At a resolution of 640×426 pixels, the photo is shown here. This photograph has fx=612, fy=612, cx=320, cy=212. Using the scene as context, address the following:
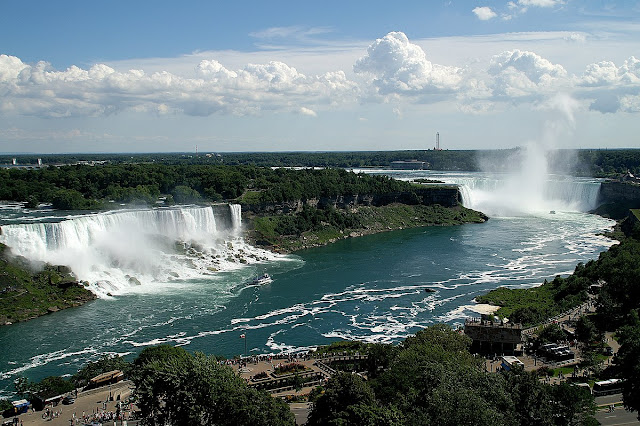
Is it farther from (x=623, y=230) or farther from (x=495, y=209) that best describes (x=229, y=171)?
(x=623, y=230)

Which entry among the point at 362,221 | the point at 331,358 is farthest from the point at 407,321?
the point at 362,221

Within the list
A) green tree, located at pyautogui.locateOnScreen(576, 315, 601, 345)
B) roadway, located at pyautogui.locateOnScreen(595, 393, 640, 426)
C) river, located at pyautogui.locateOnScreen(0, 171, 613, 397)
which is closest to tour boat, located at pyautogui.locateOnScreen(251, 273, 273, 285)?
river, located at pyautogui.locateOnScreen(0, 171, 613, 397)

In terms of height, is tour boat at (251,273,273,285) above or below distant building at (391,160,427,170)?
below

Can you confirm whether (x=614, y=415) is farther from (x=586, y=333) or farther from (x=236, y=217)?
(x=236, y=217)

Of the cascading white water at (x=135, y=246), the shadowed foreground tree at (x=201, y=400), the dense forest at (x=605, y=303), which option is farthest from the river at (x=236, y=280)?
the shadowed foreground tree at (x=201, y=400)

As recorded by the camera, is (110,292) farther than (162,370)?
Yes

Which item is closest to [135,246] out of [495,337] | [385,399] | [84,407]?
[84,407]

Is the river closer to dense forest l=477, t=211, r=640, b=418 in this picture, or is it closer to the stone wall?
dense forest l=477, t=211, r=640, b=418
